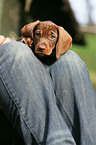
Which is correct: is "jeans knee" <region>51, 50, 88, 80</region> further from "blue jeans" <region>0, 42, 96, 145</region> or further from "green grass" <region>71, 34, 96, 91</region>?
"green grass" <region>71, 34, 96, 91</region>

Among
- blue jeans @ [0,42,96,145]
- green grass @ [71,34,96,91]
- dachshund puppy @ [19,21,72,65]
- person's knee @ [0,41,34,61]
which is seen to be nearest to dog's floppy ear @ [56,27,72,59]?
dachshund puppy @ [19,21,72,65]

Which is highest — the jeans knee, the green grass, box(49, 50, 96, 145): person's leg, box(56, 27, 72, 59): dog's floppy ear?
box(56, 27, 72, 59): dog's floppy ear

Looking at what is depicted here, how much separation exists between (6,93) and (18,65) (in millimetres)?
160

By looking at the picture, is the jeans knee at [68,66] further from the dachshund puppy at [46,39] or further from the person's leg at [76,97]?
the dachshund puppy at [46,39]

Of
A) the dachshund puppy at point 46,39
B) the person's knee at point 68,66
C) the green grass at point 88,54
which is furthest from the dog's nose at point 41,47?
the green grass at point 88,54

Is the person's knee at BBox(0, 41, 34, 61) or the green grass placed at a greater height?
the person's knee at BBox(0, 41, 34, 61)

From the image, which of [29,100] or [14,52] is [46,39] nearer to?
[14,52]

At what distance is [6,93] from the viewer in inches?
41.8

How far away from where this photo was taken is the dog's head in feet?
4.73

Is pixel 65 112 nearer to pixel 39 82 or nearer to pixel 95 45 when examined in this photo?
pixel 39 82

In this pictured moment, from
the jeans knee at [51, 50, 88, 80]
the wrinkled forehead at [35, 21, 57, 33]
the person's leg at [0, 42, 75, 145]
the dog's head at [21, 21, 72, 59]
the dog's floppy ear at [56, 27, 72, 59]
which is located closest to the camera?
the person's leg at [0, 42, 75, 145]

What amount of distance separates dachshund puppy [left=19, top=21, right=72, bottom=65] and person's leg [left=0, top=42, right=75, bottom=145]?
281 mm

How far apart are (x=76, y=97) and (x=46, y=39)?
615 mm

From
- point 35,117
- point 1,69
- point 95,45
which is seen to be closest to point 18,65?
point 1,69
